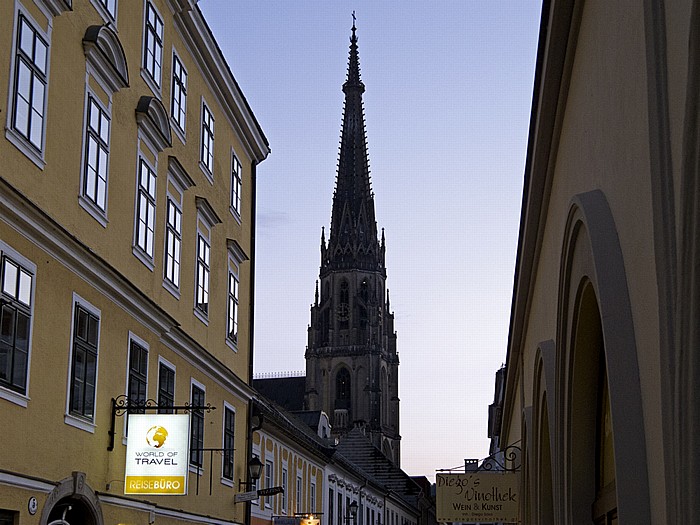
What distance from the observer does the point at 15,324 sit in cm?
1379

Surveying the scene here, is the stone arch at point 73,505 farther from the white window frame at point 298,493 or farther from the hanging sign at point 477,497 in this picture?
the white window frame at point 298,493

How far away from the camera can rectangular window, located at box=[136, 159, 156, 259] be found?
19.2m

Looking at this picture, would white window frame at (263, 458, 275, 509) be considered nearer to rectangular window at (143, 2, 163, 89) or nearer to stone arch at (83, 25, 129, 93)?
rectangular window at (143, 2, 163, 89)

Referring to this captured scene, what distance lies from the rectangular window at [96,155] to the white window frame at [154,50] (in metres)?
2.34

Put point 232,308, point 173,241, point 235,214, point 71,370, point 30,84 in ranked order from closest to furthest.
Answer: point 30,84 < point 71,370 < point 173,241 < point 232,308 < point 235,214

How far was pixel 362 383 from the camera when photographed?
133m

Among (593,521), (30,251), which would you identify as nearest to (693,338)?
(593,521)

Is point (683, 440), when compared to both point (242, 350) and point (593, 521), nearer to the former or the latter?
point (593, 521)

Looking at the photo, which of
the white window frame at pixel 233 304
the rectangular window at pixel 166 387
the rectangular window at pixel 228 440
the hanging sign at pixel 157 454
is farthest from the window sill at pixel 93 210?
the rectangular window at pixel 228 440

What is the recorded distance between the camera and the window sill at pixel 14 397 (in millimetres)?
13367

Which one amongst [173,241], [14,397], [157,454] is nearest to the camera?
[14,397]

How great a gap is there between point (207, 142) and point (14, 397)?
11719mm

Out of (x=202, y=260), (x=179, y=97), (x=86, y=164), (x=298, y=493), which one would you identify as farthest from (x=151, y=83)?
(x=298, y=493)

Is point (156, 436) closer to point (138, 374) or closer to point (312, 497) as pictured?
point (138, 374)
